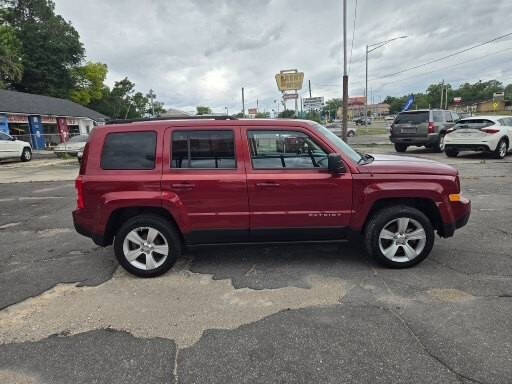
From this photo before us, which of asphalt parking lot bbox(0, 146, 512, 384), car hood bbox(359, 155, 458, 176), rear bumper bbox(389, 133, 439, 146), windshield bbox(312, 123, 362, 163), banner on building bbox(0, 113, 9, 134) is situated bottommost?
asphalt parking lot bbox(0, 146, 512, 384)

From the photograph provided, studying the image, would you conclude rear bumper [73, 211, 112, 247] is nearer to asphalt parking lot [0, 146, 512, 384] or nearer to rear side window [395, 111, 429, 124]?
asphalt parking lot [0, 146, 512, 384]

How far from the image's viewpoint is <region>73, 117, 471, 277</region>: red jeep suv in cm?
362

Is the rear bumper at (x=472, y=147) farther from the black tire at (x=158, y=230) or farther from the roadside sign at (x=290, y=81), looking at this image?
the roadside sign at (x=290, y=81)

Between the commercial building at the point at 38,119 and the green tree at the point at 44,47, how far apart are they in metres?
13.1

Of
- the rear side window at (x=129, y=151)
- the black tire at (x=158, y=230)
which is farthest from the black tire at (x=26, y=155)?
the black tire at (x=158, y=230)

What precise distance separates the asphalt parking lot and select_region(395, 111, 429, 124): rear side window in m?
10.6

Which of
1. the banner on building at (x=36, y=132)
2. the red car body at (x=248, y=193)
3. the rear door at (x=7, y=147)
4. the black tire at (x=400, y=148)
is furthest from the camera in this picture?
the banner on building at (x=36, y=132)

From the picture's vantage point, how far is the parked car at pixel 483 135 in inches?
475

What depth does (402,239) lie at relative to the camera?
376cm

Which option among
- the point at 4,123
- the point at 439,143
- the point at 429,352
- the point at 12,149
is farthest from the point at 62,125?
the point at 429,352

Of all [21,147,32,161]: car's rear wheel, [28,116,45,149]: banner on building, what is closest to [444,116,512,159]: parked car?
[21,147,32,161]: car's rear wheel

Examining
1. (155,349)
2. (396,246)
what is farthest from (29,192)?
(396,246)

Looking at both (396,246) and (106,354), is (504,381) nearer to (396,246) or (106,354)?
(396,246)

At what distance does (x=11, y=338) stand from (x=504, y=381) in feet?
12.1
